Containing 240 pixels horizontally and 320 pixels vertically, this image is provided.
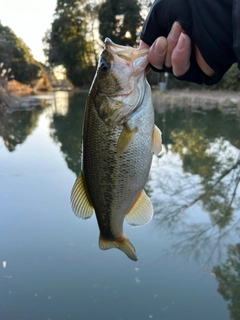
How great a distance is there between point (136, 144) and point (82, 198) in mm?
421

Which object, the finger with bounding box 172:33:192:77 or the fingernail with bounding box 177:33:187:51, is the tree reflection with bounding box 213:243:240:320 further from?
the fingernail with bounding box 177:33:187:51

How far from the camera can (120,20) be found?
22.5 meters

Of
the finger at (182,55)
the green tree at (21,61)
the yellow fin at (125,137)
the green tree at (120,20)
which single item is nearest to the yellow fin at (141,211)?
the yellow fin at (125,137)

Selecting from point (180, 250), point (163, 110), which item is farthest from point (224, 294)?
point (163, 110)

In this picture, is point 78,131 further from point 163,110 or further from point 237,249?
point 237,249

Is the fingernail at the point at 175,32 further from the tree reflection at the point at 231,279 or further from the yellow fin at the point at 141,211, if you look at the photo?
the tree reflection at the point at 231,279

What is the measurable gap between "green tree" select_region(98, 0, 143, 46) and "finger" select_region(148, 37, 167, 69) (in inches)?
822

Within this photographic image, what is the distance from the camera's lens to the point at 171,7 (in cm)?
159

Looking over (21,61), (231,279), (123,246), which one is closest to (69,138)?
(231,279)

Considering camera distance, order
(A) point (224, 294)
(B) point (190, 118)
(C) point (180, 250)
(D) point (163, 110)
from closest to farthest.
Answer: (A) point (224, 294) → (C) point (180, 250) → (B) point (190, 118) → (D) point (163, 110)

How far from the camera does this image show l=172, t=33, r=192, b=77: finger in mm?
1614

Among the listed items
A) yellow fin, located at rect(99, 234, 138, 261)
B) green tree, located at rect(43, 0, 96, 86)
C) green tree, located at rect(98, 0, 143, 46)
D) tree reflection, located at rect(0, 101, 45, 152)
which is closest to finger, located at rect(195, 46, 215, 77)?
yellow fin, located at rect(99, 234, 138, 261)

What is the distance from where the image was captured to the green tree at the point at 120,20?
23250mm

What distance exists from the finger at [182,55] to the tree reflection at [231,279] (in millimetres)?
2365
